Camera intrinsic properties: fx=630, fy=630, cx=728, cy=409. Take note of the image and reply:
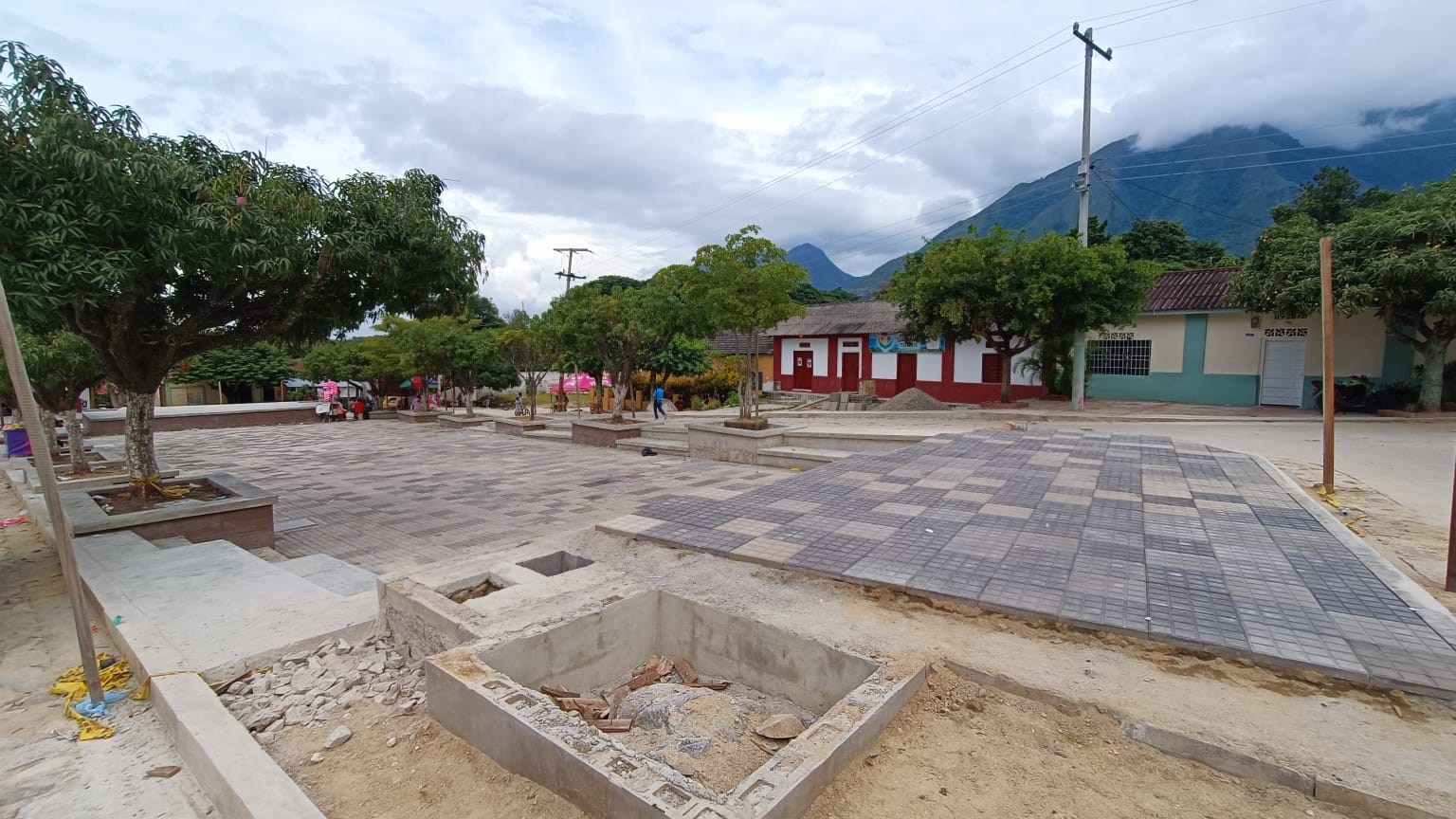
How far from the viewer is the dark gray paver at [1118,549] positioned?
3.01 metres

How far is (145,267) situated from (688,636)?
18.4 feet

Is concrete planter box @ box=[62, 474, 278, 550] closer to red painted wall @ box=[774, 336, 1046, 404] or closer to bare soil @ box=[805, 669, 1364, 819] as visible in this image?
bare soil @ box=[805, 669, 1364, 819]

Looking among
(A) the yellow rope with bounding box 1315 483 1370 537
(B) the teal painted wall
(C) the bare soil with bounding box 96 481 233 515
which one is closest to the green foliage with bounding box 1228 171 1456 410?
(B) the teal painted wall

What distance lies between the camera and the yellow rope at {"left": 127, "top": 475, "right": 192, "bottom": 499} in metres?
6.94

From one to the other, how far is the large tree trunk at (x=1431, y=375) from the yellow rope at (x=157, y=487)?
73.9ft

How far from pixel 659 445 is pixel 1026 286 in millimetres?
9754

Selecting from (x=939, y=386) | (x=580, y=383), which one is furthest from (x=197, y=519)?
(x=580, y=383)

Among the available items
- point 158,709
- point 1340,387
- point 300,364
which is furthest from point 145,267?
point 300,364

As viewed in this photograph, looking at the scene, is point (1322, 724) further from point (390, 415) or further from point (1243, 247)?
point (1243, 247)

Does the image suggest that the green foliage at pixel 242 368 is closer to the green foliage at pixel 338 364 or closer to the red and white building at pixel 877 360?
the green foliage at pixel 338 364

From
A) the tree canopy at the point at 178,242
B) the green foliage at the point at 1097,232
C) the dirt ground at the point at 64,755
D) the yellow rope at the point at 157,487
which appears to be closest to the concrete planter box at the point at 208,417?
the yellow rope at the point at 157,487

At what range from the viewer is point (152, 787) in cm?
255

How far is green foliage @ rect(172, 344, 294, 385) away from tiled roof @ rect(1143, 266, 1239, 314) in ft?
120

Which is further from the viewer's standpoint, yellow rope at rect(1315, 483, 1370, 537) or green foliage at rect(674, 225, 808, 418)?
green foliage at rect(674, 225, 808, 418)
